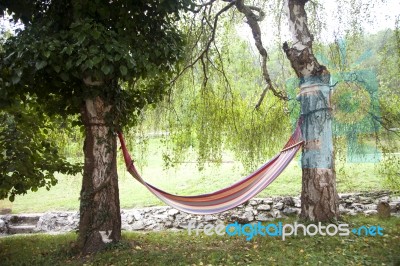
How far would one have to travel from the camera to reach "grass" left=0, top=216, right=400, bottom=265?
2.26 metres

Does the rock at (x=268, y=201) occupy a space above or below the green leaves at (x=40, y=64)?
below

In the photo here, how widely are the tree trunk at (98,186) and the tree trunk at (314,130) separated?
1.60 m

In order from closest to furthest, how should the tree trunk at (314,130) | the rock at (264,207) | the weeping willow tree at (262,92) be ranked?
the tree trunk at (314,130)
the weeping willow tree at (262,92)
the rock at (264,207)

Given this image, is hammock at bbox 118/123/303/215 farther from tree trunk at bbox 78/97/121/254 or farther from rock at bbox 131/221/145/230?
rock at bbox 131/221/145/230

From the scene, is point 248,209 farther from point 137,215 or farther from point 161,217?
point 137,215

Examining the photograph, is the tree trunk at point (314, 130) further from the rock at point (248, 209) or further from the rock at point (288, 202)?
the rock at point (248, 209)

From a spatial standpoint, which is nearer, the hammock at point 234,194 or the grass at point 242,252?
the grass at point 242,252

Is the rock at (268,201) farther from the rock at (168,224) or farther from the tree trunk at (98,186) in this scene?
the tree trunk at (98,186)

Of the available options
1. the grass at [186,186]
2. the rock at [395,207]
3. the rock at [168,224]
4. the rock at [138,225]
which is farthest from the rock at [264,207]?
the rock at [138,225]

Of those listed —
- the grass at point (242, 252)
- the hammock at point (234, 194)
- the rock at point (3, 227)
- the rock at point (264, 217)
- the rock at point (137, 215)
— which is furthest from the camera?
the rock at point (3, 227)

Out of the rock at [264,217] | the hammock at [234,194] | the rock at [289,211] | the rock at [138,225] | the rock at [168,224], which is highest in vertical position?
the hammock at [234,194]

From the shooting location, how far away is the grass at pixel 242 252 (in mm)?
2264

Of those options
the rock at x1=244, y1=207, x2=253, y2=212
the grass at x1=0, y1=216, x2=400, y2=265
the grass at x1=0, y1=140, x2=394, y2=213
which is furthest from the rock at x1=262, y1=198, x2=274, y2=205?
the grass at x1=0, y1=216, x2=400, y2=265

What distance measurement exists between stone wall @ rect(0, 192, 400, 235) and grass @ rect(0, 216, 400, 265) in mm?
1267
